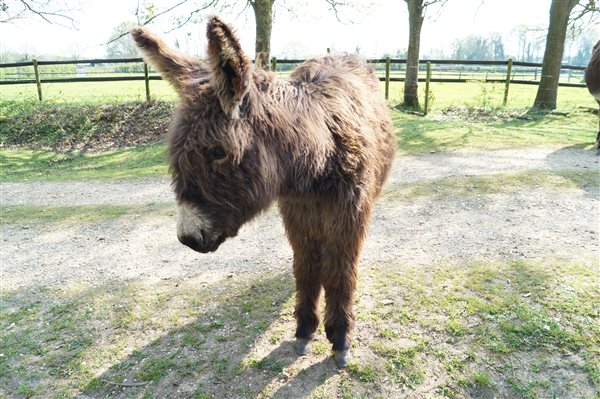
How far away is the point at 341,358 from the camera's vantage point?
130 inches

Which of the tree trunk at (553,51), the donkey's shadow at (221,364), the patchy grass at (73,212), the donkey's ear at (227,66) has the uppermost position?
the tree trunk at (553,51)

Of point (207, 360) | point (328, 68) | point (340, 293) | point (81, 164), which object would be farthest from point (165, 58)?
point (81, 164)

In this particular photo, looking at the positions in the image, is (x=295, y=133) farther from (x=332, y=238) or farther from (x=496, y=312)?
(x=496, y=312)

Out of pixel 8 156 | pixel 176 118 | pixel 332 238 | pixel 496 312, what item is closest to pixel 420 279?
pixel 496 312

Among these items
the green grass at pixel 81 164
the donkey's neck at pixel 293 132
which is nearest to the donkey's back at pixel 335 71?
the donkey's neck at pixel 293 132

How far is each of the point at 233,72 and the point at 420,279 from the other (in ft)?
10.8

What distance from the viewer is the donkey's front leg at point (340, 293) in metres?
3.06

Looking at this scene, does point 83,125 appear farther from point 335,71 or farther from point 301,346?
point 301,346

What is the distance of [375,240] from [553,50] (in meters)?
13.7

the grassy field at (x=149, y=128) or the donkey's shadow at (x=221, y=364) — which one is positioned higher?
the grassy field at (x=149, y=128)

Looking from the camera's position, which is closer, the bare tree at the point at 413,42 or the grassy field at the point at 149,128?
the grassy field at the point at 149,128

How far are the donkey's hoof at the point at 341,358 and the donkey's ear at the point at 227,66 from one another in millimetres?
2188

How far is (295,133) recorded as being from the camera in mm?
2484

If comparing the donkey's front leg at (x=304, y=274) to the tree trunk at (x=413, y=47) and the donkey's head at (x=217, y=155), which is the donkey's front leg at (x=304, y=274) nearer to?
the donkey's head at (x=217, y=155)
